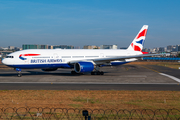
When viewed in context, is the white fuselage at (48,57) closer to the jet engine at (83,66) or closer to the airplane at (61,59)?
the airplane at (61,59)

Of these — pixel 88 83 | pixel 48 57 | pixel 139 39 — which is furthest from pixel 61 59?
pixel 139 39

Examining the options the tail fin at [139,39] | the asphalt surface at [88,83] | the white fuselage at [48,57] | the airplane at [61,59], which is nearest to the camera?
the asphalt surface at [88,83]

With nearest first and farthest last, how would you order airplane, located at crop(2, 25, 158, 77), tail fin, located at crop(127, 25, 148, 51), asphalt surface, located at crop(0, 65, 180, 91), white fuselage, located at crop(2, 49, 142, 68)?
1. asphalt surface, located at crop(0, 65, 180, 91)
2. white fuselage, located at crop(2, 49, 142, 68)
3. airplane, located at crop(2, 25, 158, 77)
4. tail fin, located at crop(127, 25, 148, 51)

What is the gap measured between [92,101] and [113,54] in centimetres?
2470

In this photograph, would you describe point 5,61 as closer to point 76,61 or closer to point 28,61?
point 28,61

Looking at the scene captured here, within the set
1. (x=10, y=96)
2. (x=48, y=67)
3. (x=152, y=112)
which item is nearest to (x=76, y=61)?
(x=48, y=67)

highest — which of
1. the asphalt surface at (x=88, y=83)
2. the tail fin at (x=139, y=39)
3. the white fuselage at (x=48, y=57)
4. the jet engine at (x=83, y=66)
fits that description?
the tail fin at (x=139, y=39)

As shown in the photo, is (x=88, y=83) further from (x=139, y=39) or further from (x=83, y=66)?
(x=139, y=39)

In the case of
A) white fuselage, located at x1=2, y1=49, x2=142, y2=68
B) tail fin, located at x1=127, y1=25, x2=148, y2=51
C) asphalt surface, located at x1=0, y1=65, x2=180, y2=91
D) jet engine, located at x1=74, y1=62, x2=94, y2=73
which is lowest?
asphalt surface, located at x1=0, y1=65, x2=180, y2=91

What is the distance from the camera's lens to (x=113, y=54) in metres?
40.2

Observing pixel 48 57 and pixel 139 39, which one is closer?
pixel 48 57

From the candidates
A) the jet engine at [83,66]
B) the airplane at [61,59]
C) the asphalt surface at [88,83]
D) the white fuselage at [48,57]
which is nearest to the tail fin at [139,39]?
the airplane at [61,59]

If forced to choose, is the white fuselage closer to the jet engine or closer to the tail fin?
the jet engine

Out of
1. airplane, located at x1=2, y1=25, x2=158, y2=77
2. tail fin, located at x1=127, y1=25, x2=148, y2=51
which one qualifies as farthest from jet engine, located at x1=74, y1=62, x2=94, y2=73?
tail fin, located at x1=127, y1=25, x2=148, y2=51
